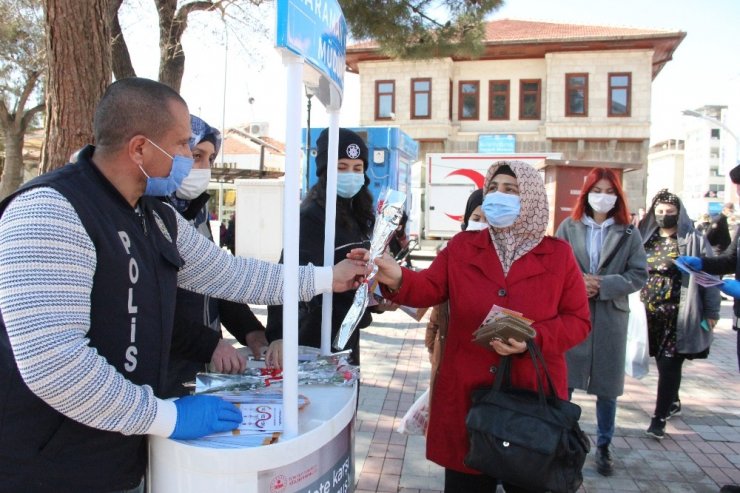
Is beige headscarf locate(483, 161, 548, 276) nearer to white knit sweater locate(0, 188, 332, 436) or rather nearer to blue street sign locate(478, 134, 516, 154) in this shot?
white knit sweater locate(0, 188, 332, 436)

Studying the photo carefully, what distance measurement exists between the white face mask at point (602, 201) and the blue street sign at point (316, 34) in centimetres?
230

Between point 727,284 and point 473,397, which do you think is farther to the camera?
point 727,284

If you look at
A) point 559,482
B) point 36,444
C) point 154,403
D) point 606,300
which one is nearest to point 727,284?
point 606,300

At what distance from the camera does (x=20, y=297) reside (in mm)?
1153

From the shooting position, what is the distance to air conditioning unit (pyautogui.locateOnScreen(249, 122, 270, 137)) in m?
34.6

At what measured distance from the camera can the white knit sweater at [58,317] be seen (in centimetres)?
116

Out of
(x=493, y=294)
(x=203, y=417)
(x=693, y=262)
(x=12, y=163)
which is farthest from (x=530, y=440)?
(x=12, y=163)

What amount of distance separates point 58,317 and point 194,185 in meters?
1.15

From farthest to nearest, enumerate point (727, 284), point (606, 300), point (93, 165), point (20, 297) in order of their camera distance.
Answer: point (606, 300) → point (727, 284) → point (93, 165) → point (20, 297)

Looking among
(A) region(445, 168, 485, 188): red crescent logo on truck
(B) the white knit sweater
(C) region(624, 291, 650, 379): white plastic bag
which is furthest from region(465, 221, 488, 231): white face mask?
(A) region(445, 168, 485, 188): red crescent logo on truck

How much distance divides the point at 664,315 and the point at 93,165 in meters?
4.05

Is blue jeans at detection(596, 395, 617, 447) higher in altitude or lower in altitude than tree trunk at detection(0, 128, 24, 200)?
lower

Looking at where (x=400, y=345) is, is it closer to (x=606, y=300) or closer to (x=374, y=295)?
(x=606, y=300)

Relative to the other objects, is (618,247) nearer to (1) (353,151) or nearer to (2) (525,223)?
(2) (525,223)
